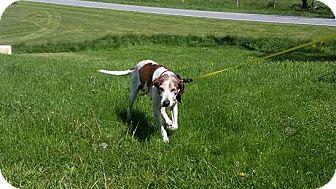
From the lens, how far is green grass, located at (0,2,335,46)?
2612 centimetres

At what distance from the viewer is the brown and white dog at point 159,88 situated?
6297mm

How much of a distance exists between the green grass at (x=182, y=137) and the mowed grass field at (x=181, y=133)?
1cm

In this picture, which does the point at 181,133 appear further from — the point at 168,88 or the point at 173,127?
the point at 168,88

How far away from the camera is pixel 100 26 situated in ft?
97.0

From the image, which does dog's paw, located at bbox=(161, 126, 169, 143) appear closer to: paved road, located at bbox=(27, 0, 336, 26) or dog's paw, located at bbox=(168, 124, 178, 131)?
dog's paw, located at bbox=(168, 124, 178, 131)

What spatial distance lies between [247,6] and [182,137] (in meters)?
31.5

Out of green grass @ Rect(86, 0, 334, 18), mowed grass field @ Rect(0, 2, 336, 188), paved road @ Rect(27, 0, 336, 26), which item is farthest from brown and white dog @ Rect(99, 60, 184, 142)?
green grass @ Rect(86, 0, 334, 18)

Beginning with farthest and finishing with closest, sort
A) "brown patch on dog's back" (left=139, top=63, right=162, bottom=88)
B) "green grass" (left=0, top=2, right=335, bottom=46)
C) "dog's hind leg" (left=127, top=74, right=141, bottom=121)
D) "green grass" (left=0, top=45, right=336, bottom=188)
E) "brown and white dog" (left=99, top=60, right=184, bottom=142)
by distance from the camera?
1. "green grass" (left=0, top=2, right=335, bottom=46)
2. "dog's hind leg" (left=127, top=74, right=141, bottom=121)
3. "brown patch on dog's back" (left=139, top=63, right=162, bottom=88)
4. "brown and white dog" (left=99, top=60, right=184, bottom=142)
5. "green grass" (left=0, top=45, right=336, bottom=188)

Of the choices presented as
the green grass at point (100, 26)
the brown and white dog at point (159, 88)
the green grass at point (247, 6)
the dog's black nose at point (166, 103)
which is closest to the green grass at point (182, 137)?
the brown and white dog at point (159, 88)

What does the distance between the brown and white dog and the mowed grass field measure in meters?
0.25

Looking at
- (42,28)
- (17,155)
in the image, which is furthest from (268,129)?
(42,28)

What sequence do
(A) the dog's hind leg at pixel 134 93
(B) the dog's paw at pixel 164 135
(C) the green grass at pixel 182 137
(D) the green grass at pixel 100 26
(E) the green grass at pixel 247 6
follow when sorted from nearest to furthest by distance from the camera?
(C) the green grass at pixel 182 137, (B) the dog's paw at pixel 164 135, (A) the dog's hind leg at pixel 134 93, (D) the green grass at pixel 100 26, (E) the green grass at pixel 247 6

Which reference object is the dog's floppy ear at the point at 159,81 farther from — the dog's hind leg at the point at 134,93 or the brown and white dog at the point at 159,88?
the dog's hind leg at the point at 134,93

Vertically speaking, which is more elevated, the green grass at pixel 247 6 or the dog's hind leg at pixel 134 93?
the green grass at pixel 247 6
